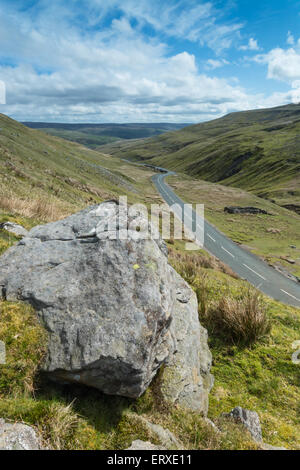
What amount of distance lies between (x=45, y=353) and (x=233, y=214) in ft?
246

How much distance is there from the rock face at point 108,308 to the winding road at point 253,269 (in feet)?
82.8

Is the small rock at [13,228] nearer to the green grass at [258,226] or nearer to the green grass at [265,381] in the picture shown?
the green grass at [265,381]

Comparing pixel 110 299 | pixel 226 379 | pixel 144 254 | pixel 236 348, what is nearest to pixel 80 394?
pixel 110 299

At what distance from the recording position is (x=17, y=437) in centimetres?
343

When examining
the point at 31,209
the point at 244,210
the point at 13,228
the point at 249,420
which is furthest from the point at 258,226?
the point at 249,420

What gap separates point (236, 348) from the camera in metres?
7.88

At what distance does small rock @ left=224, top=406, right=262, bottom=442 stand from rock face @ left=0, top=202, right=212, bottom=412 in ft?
2.26

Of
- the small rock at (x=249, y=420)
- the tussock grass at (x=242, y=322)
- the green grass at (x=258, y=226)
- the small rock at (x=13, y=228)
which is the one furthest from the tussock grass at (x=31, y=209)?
the green grass at (x=258, y=226)

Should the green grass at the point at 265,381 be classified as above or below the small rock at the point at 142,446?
below

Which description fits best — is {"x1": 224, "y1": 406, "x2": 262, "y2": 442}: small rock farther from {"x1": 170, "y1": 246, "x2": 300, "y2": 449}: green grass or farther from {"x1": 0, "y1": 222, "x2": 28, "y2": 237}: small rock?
{"x1": 0, "y1": 222, "x2": 28, "y2": 237}: small rock

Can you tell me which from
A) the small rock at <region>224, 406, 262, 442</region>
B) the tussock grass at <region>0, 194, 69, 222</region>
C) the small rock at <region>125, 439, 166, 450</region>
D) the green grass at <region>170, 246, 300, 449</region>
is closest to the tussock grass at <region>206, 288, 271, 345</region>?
the green grass at <region>170, 246, 300, 449</region>

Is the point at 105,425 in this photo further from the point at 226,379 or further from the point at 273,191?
the point at 273,191

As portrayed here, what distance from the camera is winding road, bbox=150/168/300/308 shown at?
31141 mm

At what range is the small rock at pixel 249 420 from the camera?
4.96 meters
